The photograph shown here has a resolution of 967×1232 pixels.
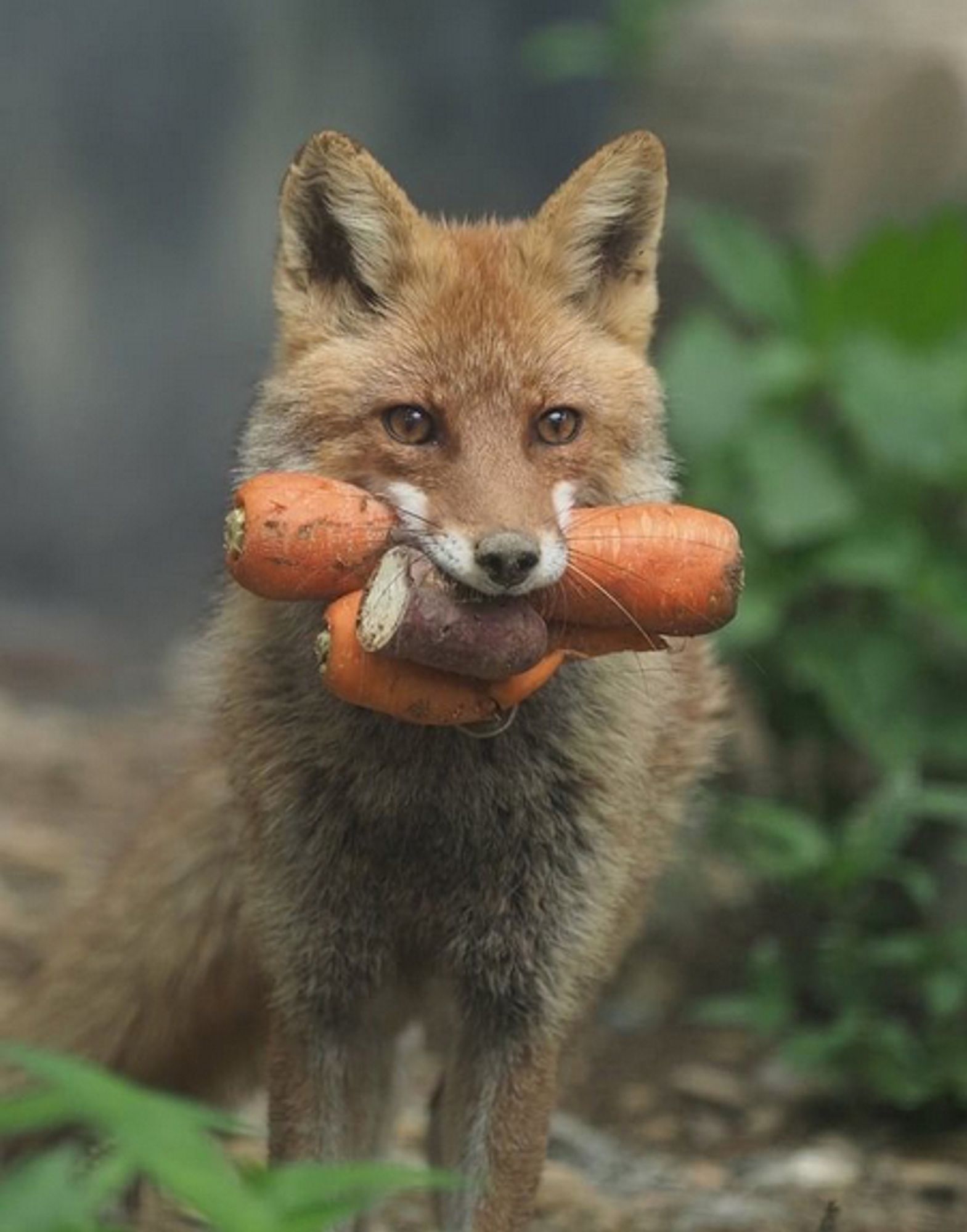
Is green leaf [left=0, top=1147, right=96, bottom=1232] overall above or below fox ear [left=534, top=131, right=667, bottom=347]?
below

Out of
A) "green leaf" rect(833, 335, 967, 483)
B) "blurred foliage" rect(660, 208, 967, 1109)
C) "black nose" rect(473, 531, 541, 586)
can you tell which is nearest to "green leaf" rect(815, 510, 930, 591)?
"blurred foliage" rect(660, 208, 967, 1109)

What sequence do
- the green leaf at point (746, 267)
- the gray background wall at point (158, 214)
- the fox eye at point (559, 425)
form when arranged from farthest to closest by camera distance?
the gray background wall at point (158, 214) → the green leaf at point (746, 267) → the fox eye at point (559, 425)

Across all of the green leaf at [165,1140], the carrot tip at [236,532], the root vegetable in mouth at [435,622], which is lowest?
the green leaf at [165,1140]

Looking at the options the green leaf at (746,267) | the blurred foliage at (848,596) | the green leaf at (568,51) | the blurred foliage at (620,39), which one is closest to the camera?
the blurred foliage at (848,596)

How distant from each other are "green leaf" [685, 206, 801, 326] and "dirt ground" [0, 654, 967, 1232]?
1750 mm

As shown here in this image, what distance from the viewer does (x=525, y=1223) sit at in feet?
14.5

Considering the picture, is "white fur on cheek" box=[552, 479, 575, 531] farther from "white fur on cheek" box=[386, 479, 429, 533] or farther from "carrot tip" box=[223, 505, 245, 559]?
"carrot tip" box=[223, 505, 245, 559]

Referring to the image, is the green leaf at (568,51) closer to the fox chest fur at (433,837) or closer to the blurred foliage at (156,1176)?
the fox chest fur at (433,837)

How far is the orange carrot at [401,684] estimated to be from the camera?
150 inches

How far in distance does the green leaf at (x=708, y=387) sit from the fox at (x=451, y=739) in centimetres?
215

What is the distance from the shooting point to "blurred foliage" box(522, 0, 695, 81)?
894cm

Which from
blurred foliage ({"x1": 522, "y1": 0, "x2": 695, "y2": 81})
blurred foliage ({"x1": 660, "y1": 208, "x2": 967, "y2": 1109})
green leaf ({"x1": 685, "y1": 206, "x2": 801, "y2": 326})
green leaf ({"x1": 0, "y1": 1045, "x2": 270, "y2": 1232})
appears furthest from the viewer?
blurred foliage ({"x1": 522, "y1": 0, "x2": 695, "y2": 81})

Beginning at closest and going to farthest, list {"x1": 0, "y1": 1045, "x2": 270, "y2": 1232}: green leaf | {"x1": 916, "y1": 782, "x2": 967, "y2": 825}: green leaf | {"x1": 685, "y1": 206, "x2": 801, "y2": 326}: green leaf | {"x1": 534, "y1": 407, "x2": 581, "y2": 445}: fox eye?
1. {"x1": 0, "y1": 1045, "x2": 270, "y2": 1232}: green leaf
2. {"x1": 534, "y1": 407, "x2": 581, "y2": 445}: fox eye
3. {"x1": 916, "y1": 782, "x2": 967, "y2": 825}: green leaf
4. {"x1": 685, "y1": 206, "x2": 801, "y2": 326}: green leaf

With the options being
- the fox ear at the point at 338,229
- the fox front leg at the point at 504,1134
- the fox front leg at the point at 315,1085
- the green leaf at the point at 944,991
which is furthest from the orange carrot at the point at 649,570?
the green leaf at the point at 944,991
